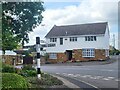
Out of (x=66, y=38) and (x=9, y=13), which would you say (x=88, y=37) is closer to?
(x=66, y=38)

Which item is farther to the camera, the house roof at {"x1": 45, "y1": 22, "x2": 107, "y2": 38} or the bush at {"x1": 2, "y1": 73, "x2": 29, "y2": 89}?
the house roof at {"x1": 45, "y1": 22, "x2": 107, "y2": 38}

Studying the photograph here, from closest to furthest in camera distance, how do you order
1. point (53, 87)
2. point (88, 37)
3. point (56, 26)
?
point (53, 87) → point (88, 37) → point (56, 26)

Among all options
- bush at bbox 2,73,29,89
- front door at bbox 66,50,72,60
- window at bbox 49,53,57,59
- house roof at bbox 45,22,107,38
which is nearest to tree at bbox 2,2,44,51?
bush at bbox 2,73,29,89

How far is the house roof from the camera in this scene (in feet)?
175

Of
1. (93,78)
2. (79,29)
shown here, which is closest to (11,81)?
(93,78)

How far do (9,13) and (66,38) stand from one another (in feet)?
144

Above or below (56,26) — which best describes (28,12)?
below

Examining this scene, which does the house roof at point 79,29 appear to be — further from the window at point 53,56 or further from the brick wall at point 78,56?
the window at point 53,56

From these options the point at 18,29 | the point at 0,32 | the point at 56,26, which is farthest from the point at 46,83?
the point at 56,26

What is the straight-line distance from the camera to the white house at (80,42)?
52.2 meters

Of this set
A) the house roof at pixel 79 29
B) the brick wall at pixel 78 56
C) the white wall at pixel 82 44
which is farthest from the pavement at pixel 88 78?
the house roof at pixel 79 29

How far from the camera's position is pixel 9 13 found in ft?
36.5

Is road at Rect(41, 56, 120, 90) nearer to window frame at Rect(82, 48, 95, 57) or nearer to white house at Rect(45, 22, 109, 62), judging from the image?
window frame at Rect(82, 48, 95, 57)

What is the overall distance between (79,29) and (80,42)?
10.7ft
